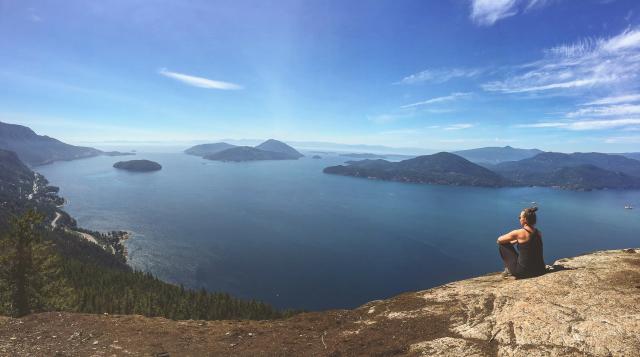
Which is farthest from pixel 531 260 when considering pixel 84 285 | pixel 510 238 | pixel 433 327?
pixel 84 285

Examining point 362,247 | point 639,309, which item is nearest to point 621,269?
point 639,309

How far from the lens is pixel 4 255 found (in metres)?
28.3

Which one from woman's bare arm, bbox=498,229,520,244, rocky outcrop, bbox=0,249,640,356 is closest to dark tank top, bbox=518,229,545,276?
woman's bare arm, bbox=498,229,520,244

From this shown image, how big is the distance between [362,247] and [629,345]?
184 m

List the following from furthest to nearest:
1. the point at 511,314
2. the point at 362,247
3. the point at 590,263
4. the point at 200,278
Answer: the point at 362,247 → the point at 200,278 → the point at 590,263 → the point at 511,314

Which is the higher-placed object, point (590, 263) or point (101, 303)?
point (590, 263)

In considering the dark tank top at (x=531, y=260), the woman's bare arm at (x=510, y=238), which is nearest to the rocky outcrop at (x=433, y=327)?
the dark tank top at (x=531, y=260)

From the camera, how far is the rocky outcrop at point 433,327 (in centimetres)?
1014

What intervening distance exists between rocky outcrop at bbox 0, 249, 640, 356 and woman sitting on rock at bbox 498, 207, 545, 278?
582mm

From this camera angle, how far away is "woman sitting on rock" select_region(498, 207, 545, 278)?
14656 millimetres

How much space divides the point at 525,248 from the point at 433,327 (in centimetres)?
617

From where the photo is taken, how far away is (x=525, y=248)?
15.0m

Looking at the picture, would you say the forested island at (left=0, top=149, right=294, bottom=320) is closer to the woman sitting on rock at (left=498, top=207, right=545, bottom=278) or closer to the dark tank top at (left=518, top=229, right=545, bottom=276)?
the woman sitting on rock at (left=498, top=207, right=545, bottom=278)

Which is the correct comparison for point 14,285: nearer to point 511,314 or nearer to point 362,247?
point 511,314
